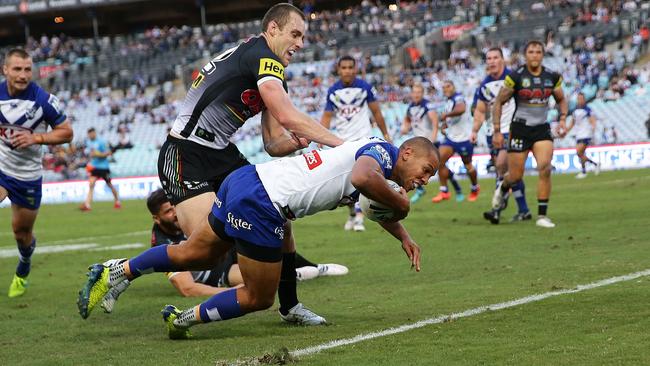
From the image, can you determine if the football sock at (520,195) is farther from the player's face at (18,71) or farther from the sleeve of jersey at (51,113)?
the player's face at (18,71)

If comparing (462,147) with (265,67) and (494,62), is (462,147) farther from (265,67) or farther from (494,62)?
(265,67)

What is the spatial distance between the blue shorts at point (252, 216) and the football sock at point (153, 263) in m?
0.67

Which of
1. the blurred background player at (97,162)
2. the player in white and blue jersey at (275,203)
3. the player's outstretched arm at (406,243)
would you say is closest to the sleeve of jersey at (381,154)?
the player in white and blue jersey at (275,203)

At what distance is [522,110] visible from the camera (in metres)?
13.9

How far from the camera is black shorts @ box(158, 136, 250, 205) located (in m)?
7.38

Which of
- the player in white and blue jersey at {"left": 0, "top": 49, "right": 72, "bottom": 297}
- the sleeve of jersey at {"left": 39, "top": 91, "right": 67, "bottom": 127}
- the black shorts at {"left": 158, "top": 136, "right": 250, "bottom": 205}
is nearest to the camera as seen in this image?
the black shorts at {"left": 158, "top": 136, "right": 250, "bottom": 205}

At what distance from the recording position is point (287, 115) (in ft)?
22.5

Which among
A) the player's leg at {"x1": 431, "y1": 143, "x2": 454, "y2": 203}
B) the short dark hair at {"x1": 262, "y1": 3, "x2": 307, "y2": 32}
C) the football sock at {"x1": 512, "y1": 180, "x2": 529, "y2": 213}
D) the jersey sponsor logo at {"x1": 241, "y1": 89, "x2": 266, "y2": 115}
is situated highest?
the short dark hair at {"x1": 262, "y1": 3, "x2": 307, "y2": 32}

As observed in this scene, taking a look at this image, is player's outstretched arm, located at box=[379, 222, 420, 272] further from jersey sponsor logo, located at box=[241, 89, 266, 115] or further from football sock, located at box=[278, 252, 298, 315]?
jersey sponsor logo, located at box=[241, 89, 266, 115]

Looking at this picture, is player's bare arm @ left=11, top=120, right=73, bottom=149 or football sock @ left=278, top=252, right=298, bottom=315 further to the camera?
player's bare arm @ left=11, top=120, right=73, bottom=149

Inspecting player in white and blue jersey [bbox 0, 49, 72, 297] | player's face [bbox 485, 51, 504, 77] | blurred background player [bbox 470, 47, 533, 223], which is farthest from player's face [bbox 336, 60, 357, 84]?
player in white and blue jersey [bbox 0, 49, 72, 297]

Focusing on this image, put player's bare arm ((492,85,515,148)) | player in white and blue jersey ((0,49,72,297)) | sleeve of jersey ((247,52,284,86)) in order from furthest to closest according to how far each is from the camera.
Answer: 1. player's bare arm ((492,85,515,148))
2. player in white and blue jersey ((0,49,72,297))
3. sleeve of jersey ((247,52,284,86))

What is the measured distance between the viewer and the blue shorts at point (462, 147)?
2097cm

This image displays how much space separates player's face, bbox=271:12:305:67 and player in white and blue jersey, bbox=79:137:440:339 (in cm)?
112
